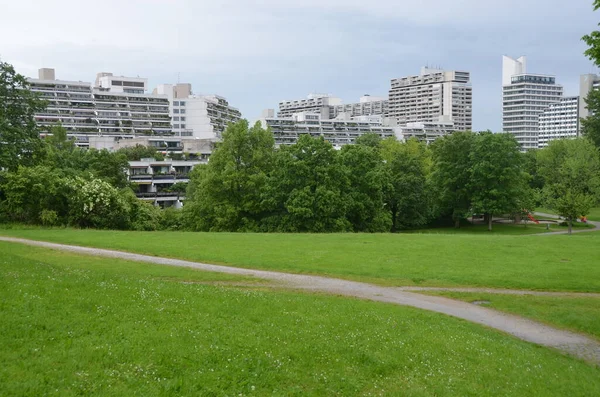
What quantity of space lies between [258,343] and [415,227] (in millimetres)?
70251

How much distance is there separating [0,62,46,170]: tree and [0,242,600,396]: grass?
29.7 metres

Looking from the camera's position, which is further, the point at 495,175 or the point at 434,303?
the point at 495,175

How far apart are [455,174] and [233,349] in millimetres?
67787

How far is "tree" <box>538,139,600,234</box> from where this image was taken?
64.1 metres

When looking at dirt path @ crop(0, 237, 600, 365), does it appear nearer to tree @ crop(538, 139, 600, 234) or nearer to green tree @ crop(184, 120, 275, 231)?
green tree @ crop(184, 120, 275, 231)

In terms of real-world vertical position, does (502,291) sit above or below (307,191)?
below

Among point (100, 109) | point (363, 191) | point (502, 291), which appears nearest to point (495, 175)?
point (363, 191)

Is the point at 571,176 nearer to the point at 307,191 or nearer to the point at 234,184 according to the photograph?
the point at 307,191

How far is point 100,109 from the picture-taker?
151m

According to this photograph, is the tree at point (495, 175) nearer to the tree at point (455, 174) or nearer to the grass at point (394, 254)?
the tree at point (455, 174)

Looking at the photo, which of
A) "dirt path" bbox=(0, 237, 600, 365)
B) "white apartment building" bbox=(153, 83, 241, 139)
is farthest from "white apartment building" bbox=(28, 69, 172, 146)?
"dirt path" bbox=(0, 237, 600, 365)

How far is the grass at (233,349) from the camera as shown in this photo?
9.52m

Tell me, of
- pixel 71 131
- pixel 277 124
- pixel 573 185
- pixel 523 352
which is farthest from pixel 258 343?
pixel 277 124

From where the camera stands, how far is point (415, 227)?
79.7 metres
